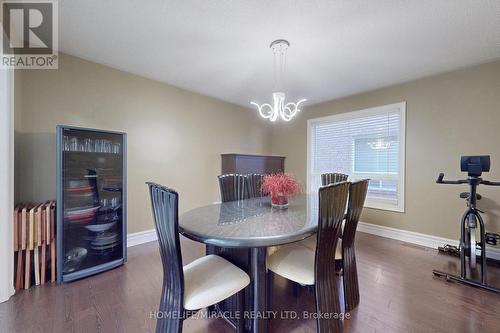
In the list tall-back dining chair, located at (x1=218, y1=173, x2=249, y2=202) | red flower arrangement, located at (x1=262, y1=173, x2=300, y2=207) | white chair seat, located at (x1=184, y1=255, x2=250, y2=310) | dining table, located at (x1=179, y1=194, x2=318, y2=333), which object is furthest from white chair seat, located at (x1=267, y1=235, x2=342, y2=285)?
tall-back dining chair, located at (x1=218, y1=173, x2=249, y2=202)

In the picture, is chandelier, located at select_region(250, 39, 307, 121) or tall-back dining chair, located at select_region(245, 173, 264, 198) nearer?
chandelier, located at select_region(250, 39, 307, 121)

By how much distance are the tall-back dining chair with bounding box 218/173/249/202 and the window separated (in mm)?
2508

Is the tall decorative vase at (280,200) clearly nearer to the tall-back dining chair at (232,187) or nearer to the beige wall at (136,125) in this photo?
the tall-back dining chair at (232,187)

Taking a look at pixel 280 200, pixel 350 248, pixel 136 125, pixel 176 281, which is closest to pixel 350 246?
pixel 350 248

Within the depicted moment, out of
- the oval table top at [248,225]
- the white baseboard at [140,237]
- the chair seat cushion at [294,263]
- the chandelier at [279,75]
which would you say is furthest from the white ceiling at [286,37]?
the white baseboard at [140,237]

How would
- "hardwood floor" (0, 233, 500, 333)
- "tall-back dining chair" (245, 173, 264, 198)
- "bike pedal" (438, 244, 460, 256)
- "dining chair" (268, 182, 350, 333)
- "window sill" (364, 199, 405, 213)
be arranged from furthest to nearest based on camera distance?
1. "window sill" (364, 199, 405, 213)
2. "bike pedal" (438, 244, 460, 256)
3. "tall-back dining chair" (245, 173, 264, 198)
4. "hardwood floor" (0, 233, 500, 333)
5. "dining chair" (268, 182, 350, 333)

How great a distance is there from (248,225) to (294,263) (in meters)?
0.46

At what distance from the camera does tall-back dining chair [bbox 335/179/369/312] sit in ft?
5.60

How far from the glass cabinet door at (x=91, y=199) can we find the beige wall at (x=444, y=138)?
4036 millimetres

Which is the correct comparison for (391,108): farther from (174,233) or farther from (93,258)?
(93,258)

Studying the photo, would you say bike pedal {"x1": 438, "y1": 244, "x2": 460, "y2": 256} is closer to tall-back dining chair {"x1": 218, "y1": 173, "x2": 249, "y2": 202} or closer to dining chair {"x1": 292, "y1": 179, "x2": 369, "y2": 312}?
dining chair {"x1": 292, "y1": 179, "x2": 369, "y2": 312}

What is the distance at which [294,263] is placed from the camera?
4.99 ft

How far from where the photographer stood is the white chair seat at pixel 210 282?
3.83 ft

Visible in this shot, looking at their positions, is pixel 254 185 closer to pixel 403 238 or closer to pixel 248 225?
pixel 248 225
